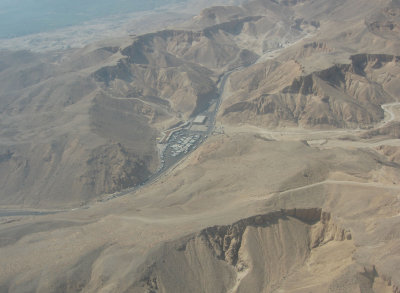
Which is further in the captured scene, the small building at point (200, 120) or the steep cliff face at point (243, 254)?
the small building at point (200, 120)

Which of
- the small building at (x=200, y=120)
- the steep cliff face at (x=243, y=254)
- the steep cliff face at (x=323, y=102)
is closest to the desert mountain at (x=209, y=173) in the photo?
the steep cliff face at (x=243, y=254)

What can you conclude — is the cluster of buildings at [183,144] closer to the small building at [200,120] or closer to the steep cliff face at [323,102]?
the small building at [200,120]

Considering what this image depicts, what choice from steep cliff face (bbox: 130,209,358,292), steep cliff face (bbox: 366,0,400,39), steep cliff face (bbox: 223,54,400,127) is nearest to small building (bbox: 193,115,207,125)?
steep cliff face (bbox: 223,54,400,127)

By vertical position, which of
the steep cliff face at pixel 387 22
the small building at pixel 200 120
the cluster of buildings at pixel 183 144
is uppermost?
the steep cliff face at pixel 387 22

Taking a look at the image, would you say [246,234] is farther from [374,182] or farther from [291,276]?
[374,182]

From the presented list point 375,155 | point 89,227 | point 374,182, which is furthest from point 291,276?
point 375,155

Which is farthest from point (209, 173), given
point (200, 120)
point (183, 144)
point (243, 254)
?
point (200, 120)

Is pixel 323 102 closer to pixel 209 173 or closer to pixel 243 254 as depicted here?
pixel 209 173
